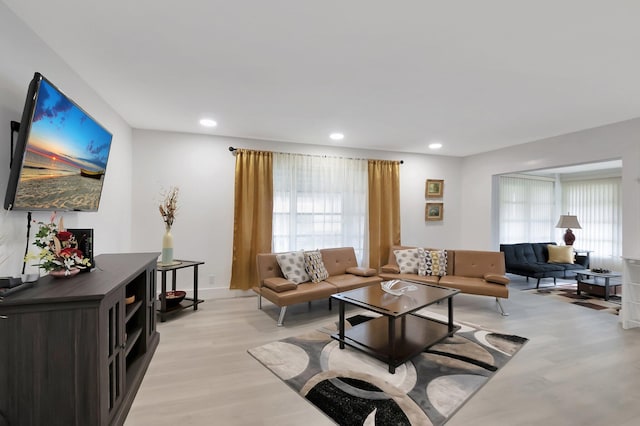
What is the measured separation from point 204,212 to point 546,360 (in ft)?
14.1

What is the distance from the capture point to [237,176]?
4.31 metres

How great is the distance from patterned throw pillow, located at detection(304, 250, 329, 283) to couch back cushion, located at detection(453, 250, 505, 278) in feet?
6.78

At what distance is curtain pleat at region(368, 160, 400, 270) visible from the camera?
199 inches

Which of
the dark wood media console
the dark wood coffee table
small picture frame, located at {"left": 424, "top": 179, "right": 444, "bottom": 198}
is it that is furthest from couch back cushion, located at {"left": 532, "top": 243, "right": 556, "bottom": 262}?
the dark wood media console

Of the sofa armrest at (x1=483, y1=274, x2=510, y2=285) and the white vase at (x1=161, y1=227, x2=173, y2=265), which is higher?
the white vase at (x1=161, y1=227, x2=173, y2=265)

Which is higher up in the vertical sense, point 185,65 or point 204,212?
point 185,65

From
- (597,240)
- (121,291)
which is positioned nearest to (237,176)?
(121,291)

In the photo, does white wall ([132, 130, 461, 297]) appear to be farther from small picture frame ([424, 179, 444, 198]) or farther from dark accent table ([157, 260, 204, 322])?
small picture frame ([424, 179, 444, 198])

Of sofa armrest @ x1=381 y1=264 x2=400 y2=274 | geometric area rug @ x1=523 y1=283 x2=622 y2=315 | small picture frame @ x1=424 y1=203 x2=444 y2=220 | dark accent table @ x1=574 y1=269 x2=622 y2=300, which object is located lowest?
geometric area rug @ x1=523 y1=283 x2=622 y2=315

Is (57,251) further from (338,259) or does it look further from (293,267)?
(338,259)

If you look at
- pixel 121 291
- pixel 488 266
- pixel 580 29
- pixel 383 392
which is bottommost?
pixel 383 392

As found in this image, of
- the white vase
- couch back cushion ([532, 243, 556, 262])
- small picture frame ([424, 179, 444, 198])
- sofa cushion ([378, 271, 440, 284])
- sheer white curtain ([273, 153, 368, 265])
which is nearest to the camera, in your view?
the white vase

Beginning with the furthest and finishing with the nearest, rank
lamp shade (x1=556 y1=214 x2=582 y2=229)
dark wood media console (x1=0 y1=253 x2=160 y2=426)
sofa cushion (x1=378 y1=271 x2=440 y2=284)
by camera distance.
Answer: lamp shade (x1=556 y1=214 x2=582 y2=229) → sofa cushion (x1=378 y1=271 x2=440 y2=284) → dark wood media console (x1=0 y1=253 x2=160 y2=426)

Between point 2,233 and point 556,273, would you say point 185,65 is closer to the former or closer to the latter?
point 2,233
